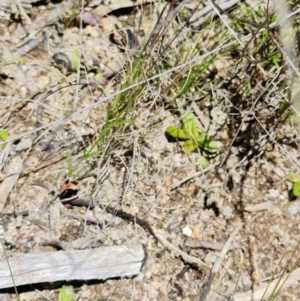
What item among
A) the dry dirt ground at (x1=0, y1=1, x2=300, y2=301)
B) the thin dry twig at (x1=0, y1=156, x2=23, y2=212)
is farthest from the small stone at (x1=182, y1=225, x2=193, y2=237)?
the thin dry twig at (x1=0, y1=156, x2=23, y2=212)

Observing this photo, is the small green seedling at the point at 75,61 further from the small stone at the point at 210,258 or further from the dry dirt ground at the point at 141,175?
the small stone at the point at 210,258

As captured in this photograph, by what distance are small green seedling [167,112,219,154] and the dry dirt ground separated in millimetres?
31

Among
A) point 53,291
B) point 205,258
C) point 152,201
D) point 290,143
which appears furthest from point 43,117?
point 290,143

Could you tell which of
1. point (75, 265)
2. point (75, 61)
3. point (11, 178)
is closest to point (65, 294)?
point (75, 265)

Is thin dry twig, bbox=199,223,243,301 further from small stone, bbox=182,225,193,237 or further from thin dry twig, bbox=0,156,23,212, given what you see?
thin dry twig, bbox=0,156,23,212

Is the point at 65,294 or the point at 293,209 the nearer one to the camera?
the point at 65,294

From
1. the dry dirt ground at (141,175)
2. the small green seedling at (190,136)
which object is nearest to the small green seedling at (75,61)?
the dry dirt ground at (141,175)

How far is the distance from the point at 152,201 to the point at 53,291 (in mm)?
479

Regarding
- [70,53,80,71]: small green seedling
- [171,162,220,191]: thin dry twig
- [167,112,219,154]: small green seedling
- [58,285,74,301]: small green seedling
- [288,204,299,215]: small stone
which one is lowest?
[58,285,74,301]: small green seedling

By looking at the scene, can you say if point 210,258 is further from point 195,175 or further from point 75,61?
point 75,61

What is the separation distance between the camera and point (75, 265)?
5.66 feet

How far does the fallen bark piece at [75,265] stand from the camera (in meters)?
1.67

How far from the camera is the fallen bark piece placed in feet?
5.49

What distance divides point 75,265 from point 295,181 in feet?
3.03
